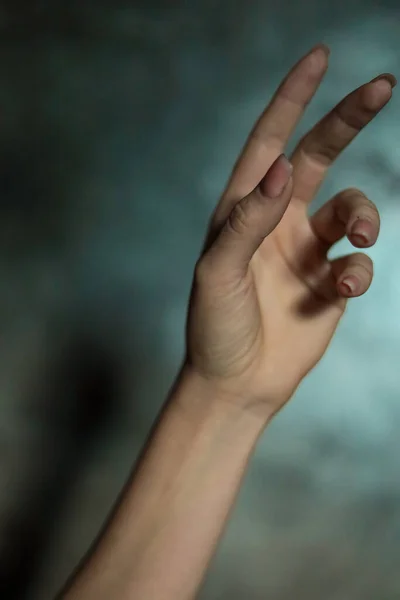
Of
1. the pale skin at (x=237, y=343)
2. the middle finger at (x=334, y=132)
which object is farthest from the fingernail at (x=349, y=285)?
the middle finger at (x=334, y=132)

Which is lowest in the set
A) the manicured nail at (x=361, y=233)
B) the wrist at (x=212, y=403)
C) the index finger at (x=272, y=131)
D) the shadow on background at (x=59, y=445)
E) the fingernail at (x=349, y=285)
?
the shadow on background at (x=59, y=445)

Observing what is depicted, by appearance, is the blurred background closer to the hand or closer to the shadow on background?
the shadow on background

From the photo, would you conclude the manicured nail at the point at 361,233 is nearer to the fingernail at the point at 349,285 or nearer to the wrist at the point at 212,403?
the fingernail at the point at 349,285

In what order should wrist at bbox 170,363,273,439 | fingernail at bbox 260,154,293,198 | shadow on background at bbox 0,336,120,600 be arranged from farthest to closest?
shadow on background at bbox 0,336,120,600, wrist at bbox 170,363,273,439, fingernail at bbox 260,154,293,198

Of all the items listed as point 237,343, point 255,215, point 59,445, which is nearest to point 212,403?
point 237,343

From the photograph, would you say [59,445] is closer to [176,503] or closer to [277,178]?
[176,503]

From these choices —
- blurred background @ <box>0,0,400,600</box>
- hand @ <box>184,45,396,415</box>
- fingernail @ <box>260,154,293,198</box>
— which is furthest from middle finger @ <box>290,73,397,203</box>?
blurred background @ <box>0,0,400,600</box>
